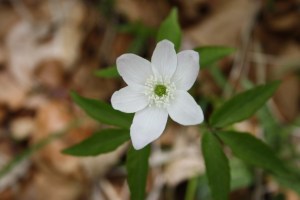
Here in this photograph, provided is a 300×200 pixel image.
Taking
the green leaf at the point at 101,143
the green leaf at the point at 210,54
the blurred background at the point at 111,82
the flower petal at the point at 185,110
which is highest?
the flower petal at the point at 185,110

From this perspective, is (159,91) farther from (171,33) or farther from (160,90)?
(171,33)

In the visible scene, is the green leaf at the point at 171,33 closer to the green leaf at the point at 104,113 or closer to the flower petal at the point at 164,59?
the flower petal at the point at 164,59

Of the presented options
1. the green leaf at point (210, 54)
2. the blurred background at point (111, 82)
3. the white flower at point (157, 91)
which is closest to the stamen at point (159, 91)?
the white flower at point (157, 91)

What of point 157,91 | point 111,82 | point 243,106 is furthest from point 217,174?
point 111,82

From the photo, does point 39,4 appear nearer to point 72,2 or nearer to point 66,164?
point 72,2

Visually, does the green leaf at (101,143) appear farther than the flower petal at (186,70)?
Yes

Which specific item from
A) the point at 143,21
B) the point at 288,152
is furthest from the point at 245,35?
the point at 288,152
